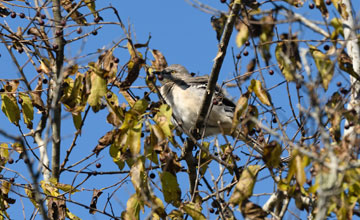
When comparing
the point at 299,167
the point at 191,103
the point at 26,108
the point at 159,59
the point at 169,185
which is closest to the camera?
the point at 299,167

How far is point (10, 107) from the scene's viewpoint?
5.63 metres

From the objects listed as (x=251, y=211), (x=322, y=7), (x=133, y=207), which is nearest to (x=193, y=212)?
(x=133, y=207)

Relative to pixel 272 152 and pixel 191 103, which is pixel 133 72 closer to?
pixel 272 152

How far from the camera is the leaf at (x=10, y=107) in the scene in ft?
18.4

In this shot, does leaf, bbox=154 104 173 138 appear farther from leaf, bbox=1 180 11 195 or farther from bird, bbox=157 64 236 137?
bird, bbox=157 64 236 137

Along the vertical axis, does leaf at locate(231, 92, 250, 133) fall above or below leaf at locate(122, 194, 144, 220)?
above

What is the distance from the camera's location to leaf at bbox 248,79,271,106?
4809mm

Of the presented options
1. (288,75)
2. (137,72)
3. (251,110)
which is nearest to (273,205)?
(251,110)

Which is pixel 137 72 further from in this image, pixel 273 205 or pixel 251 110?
pixel 273 205

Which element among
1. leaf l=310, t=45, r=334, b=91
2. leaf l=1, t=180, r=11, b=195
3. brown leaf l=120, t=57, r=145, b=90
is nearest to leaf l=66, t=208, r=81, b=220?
leaf l=1, t=180, r=11, b=195

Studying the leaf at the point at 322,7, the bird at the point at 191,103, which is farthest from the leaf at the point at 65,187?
the leaf at the point at 322,7

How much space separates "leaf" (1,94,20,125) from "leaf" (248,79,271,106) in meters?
2.22

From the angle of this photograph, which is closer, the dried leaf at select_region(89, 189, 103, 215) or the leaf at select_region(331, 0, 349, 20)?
the leaf at select_region(331, 0, 349, 20)

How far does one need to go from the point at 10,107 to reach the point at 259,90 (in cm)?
232
